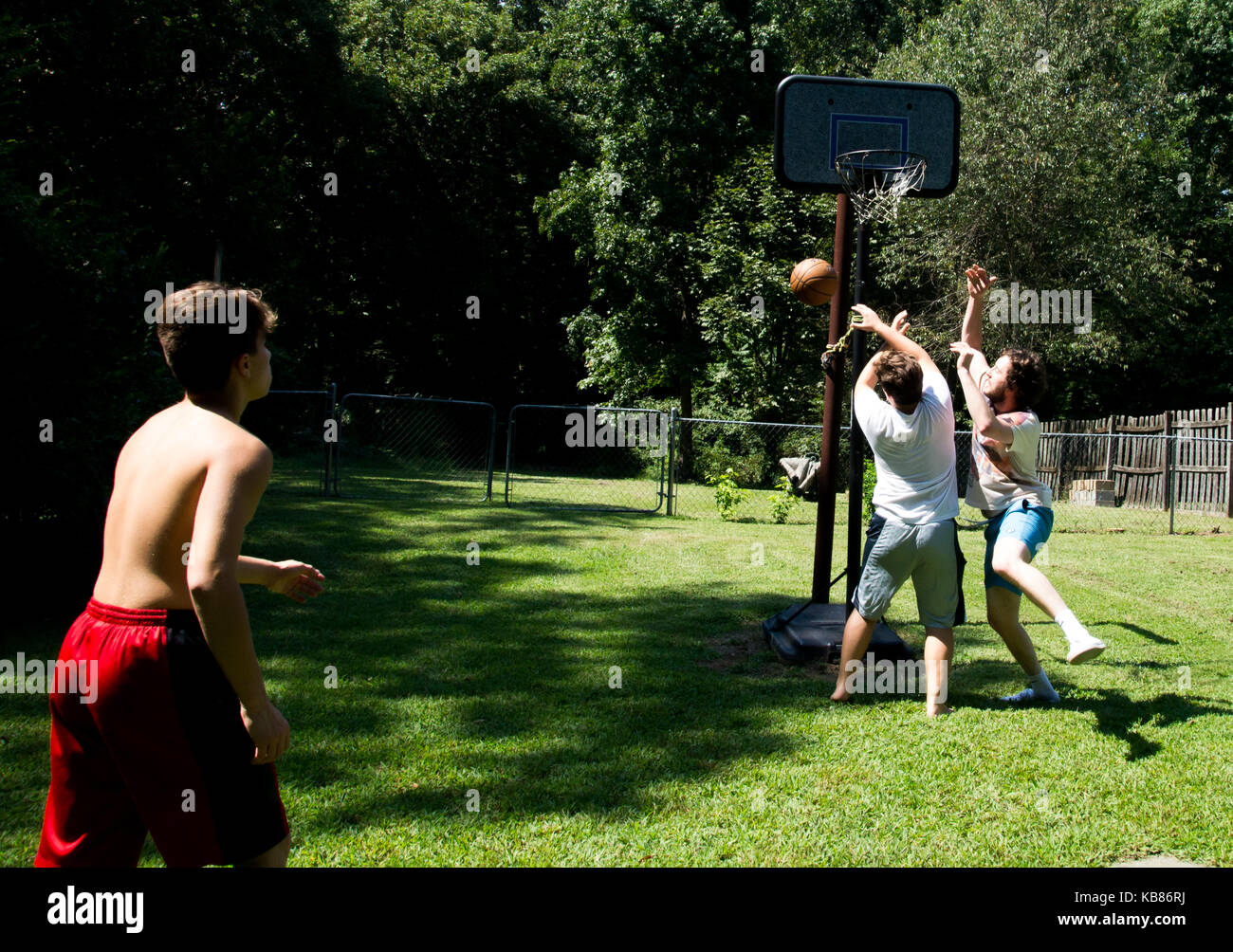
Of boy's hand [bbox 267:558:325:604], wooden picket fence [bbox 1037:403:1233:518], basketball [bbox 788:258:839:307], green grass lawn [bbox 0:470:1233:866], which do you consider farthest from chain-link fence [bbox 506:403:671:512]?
boy's hand [bbox 267:558:325:604]

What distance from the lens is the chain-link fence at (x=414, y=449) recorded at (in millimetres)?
16359

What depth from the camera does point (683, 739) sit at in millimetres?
4430

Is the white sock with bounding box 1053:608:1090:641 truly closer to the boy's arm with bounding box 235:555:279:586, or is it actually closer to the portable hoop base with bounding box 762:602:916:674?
the portable hoop base with bounding box 762:602:916:674

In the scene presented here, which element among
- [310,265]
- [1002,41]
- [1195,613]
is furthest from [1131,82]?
[310,265]

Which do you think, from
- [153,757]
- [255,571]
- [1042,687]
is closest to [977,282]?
[1042,687]

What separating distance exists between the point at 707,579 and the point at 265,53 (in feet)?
71.3

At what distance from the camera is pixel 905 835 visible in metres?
3.40

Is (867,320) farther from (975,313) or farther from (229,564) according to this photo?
(229,564)

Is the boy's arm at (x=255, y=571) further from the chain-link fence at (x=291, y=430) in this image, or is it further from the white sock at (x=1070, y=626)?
the chain-link fence at (x=291, y=430)

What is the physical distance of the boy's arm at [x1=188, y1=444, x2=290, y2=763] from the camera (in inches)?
78.2

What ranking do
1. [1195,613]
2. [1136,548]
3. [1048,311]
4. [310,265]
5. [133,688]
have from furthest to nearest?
[310,265], [1048,311], [1136,548], [1195,613], [133,688]

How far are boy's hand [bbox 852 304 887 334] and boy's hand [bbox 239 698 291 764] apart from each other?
3.76 meters

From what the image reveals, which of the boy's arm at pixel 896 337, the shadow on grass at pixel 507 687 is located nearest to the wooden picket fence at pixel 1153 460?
the shadow on grass at pixel 507 687
